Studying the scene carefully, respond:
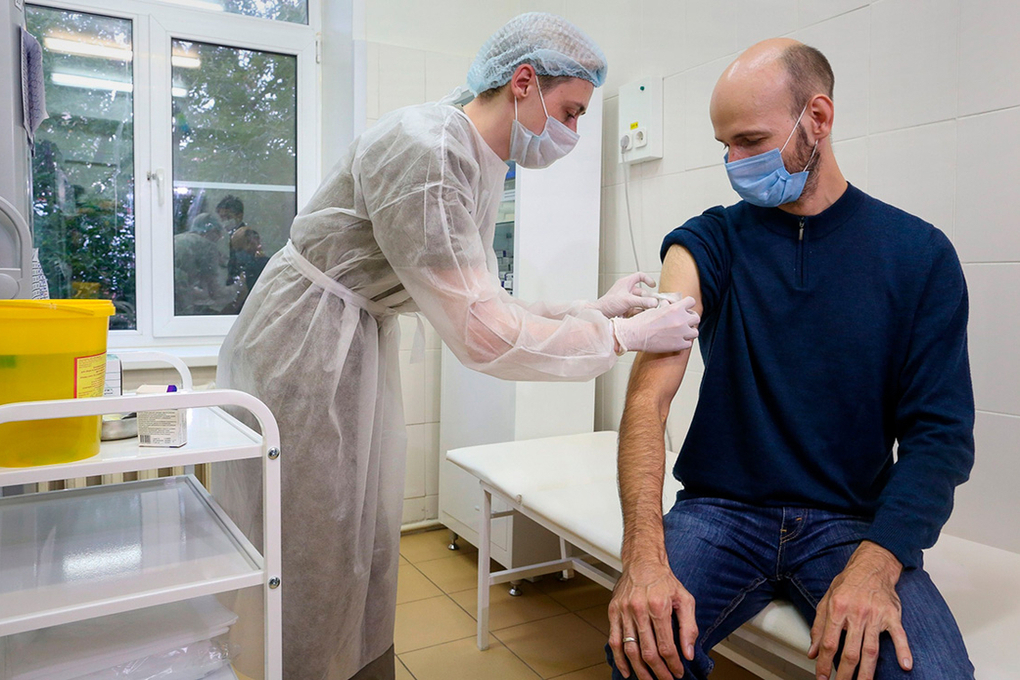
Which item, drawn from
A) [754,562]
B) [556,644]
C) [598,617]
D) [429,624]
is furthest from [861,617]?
[429,624]

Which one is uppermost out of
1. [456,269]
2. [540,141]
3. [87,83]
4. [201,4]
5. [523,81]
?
[201,4]

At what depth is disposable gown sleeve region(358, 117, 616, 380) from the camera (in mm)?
1237

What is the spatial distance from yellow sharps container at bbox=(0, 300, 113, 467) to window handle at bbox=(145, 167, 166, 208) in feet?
6.62

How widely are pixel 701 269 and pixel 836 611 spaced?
0.63 metres

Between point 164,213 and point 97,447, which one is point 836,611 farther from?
point 164,213

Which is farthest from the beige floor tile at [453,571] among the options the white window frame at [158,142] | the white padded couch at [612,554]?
the white window frame at [158,142]

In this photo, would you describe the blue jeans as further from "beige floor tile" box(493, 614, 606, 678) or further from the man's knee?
"beige floor tile" box(493, 614, 606, 678)

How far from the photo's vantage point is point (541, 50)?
4.44ft

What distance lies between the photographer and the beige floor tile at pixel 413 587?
2398mm

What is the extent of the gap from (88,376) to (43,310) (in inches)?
4.5

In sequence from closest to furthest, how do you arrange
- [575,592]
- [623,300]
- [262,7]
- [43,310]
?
[43,310] → [623,300] → [575,592] → [262,7]

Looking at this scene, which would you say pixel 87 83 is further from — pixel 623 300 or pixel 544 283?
pixel 623 300

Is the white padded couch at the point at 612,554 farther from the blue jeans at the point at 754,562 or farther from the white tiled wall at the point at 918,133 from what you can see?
the white tiled wall at the point at 918,133

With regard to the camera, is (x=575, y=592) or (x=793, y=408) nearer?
(x=793, y=408)
